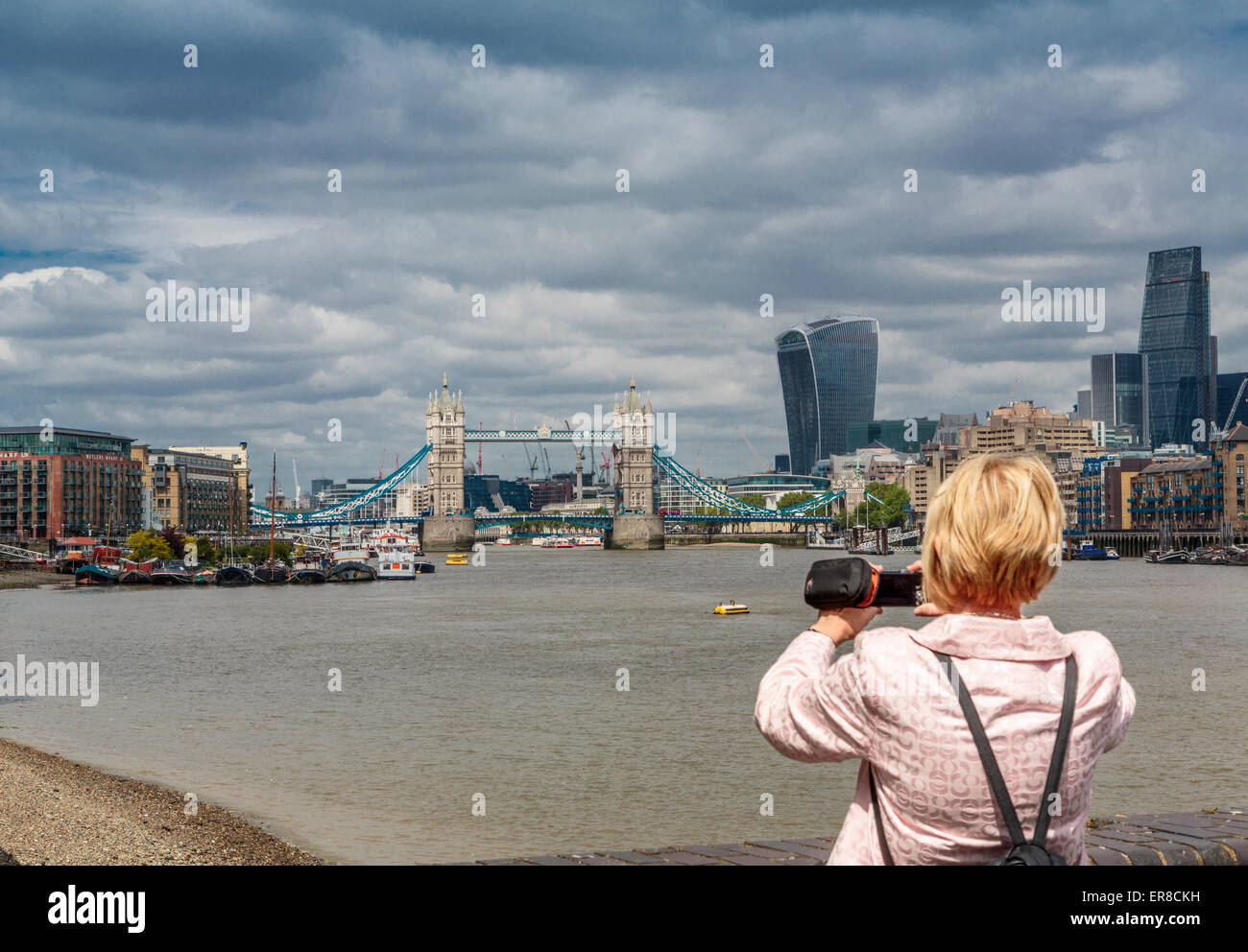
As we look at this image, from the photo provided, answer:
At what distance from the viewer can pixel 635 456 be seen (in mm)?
158250

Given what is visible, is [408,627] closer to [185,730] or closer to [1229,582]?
[185,730]

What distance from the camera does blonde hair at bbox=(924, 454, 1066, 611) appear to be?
2.22 m

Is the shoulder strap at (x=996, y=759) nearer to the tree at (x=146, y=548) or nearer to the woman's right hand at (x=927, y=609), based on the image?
the woman's right hand at (x=927, y=609)

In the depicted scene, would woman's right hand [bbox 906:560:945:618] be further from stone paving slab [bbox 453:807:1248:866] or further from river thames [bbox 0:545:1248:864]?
river thames [bbox 0:545:1248:864]

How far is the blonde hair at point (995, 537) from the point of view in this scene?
222 centimetres

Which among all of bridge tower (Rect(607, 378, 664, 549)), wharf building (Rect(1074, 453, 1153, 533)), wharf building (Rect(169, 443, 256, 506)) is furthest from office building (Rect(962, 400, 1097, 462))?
wharf building (Rect(169, 443, 256, 506))

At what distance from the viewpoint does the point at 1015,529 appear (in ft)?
7.27

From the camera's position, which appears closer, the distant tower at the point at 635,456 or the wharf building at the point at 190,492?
the wharf building at the point at 190,492

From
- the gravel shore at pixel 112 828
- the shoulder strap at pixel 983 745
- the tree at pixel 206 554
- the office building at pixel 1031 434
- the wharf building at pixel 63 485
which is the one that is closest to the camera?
the shoulder strap at pixel 983 745

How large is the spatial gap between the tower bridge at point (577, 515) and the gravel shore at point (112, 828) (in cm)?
10722

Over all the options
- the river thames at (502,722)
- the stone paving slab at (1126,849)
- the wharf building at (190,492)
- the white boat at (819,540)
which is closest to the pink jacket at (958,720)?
the stone paving slab at (1126,849)

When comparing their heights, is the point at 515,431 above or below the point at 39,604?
above

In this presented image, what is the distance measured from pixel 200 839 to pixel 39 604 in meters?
44.8
